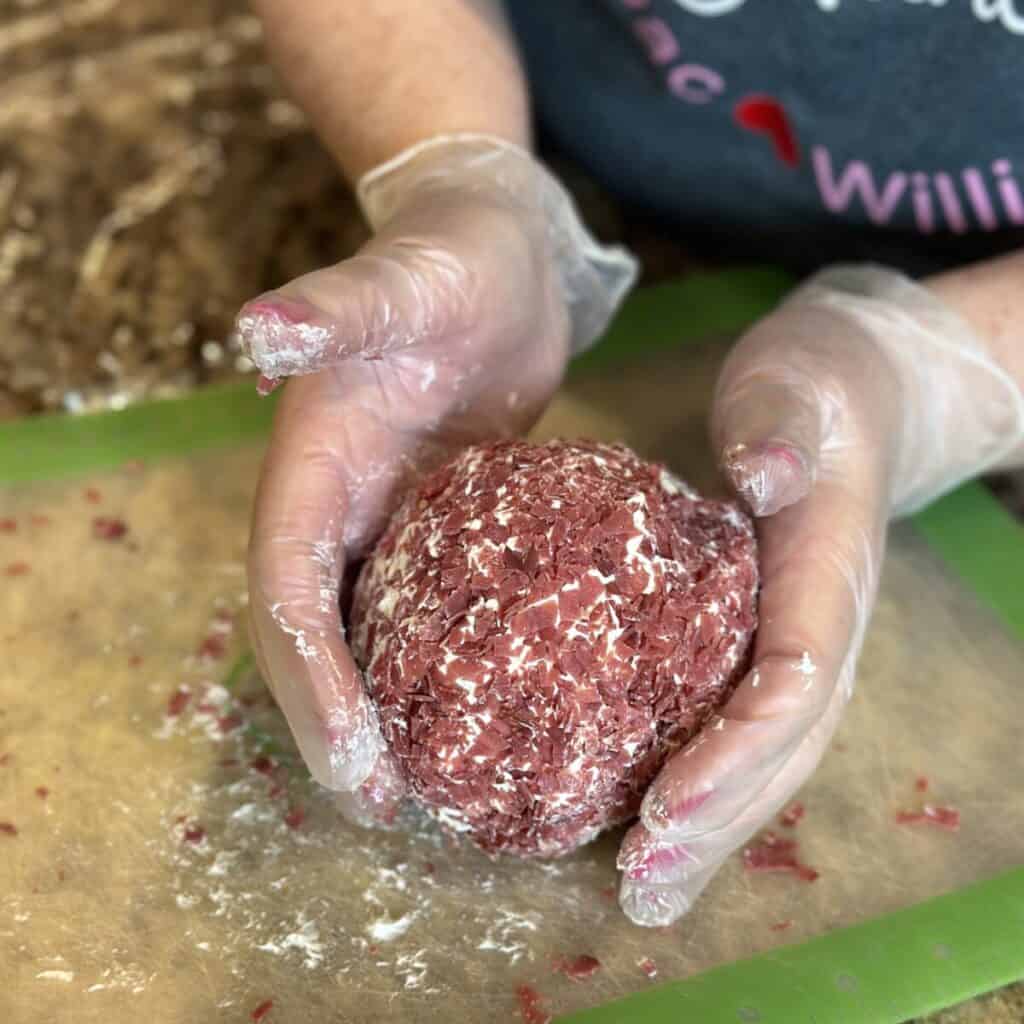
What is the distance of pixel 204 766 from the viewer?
1235 millimetres

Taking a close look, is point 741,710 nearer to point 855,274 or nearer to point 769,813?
point 769,813

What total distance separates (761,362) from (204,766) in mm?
694

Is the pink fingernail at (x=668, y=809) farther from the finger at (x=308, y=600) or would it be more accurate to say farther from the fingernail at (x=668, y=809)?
the finger at (x=308, y=600)

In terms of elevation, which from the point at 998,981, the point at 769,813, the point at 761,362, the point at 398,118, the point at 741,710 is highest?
the point at 398,118

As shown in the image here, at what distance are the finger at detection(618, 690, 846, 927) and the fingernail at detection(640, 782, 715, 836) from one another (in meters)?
0.02

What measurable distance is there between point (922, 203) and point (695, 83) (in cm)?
32

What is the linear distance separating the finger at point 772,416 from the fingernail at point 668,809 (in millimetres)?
248

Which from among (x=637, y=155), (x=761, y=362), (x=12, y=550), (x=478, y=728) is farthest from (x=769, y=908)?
(x=637, y=155)

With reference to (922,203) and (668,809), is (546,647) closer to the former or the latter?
(668,809)

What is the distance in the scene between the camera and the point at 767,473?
3.40 feet

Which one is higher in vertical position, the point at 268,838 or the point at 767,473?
the point at 767,473

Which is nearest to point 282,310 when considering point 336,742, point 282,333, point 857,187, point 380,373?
point 282,333

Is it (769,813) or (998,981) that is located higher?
(769,813)

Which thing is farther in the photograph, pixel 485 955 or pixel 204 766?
pixel 204 766
